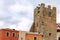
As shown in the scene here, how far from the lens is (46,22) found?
3285 inches

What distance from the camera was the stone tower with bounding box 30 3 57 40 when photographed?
272 feet

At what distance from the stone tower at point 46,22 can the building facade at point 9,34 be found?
8885mm

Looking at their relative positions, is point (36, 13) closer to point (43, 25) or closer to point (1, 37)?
point (43, 25)

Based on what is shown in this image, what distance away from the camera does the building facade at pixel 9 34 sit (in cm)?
7706

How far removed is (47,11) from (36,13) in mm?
4781

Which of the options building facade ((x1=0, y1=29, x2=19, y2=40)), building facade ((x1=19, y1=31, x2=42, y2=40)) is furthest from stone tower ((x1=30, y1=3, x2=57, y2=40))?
building facade ((x1=0, y1=29, x2=19, y2=40))

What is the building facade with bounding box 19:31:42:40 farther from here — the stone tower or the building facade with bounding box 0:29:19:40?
the stone tower

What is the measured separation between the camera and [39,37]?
269ft

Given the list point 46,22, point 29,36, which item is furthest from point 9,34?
point 46,22

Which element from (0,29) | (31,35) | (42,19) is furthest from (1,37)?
(42,19)

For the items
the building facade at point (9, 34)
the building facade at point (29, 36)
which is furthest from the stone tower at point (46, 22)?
the building facade at point (9, 34)

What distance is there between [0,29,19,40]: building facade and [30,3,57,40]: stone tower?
8885 millimetres

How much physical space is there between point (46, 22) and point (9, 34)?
1383 centimetres

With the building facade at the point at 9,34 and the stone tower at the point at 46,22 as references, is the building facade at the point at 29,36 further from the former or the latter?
the stone tower at the point at 46,22
